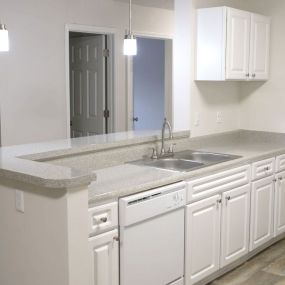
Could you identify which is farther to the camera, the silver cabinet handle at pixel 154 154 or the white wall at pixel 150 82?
the white wall at pixel 150 82

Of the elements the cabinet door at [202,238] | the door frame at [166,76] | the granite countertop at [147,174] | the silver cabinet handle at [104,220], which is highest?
the door frame at [166,76]

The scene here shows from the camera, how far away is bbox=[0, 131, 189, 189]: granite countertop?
207cm

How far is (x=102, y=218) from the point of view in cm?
246

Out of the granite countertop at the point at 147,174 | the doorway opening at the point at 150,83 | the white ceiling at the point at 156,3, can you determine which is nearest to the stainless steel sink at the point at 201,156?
the granite countertop at the point at 147,174

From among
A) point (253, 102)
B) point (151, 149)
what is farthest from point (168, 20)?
point (151, 149)

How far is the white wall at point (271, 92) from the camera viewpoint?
437 cm

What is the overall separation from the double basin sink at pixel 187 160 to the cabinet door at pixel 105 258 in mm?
961

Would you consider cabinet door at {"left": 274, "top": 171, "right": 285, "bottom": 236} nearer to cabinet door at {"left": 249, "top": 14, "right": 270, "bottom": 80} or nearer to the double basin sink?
the double basin sink

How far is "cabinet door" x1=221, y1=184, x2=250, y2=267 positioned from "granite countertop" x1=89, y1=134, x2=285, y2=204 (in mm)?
238

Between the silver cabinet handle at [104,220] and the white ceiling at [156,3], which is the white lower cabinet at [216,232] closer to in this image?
the silver cabinet handle at [104,220]

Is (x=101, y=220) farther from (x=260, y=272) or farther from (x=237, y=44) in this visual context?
(x=237, y=44)

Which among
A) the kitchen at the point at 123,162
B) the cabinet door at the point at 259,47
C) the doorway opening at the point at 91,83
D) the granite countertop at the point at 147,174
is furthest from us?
the doorway opening at the point at 91,83

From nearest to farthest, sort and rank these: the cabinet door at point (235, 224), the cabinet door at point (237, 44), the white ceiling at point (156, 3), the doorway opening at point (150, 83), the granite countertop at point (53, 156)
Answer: the granite countertop at point (53, 156) < the cabinet door at point (235, 224) < the cabinet door at point (237, 44) < the white ceiling at point (156, 3) < the doorway opening at point (150, 83)

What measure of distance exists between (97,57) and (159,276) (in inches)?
130
